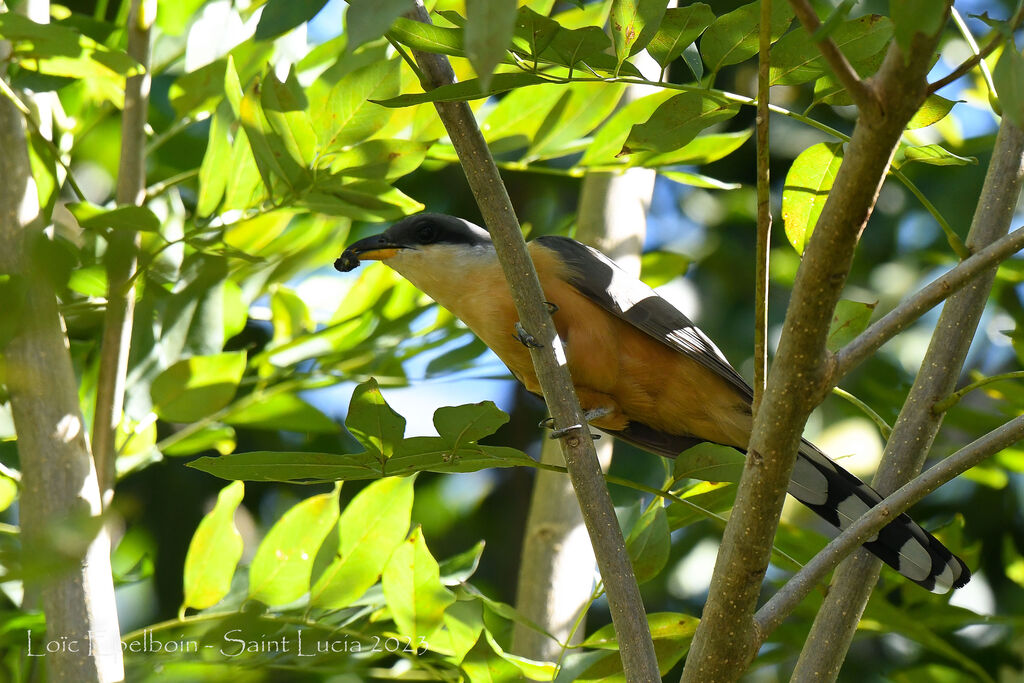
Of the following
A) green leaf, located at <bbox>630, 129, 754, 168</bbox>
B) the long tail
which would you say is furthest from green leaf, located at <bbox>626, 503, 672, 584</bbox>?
green leaf, located at <bbox>630, 129, 754, 168</bbox>

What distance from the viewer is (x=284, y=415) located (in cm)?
301

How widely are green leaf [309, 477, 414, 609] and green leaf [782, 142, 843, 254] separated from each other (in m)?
1.16

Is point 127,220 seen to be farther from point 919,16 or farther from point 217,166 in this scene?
point 919,16

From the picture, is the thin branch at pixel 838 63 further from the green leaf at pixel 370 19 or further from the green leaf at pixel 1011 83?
the green leaf at pixel 370 19

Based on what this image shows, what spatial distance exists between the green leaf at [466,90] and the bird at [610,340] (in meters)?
1.30

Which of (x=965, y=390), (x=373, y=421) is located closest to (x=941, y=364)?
(x=965, y=390)

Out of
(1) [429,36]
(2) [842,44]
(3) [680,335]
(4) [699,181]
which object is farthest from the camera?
(3) [680,335]

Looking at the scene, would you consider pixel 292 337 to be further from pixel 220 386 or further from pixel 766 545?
pixel 766 545

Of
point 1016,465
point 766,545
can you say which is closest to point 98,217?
point 766,545

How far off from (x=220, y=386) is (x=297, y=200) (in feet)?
1.82

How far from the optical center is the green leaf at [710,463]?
205cm

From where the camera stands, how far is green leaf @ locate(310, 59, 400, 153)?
2393 millimetres

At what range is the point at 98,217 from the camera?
2225mm

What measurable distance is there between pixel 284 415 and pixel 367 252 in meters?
0.57
